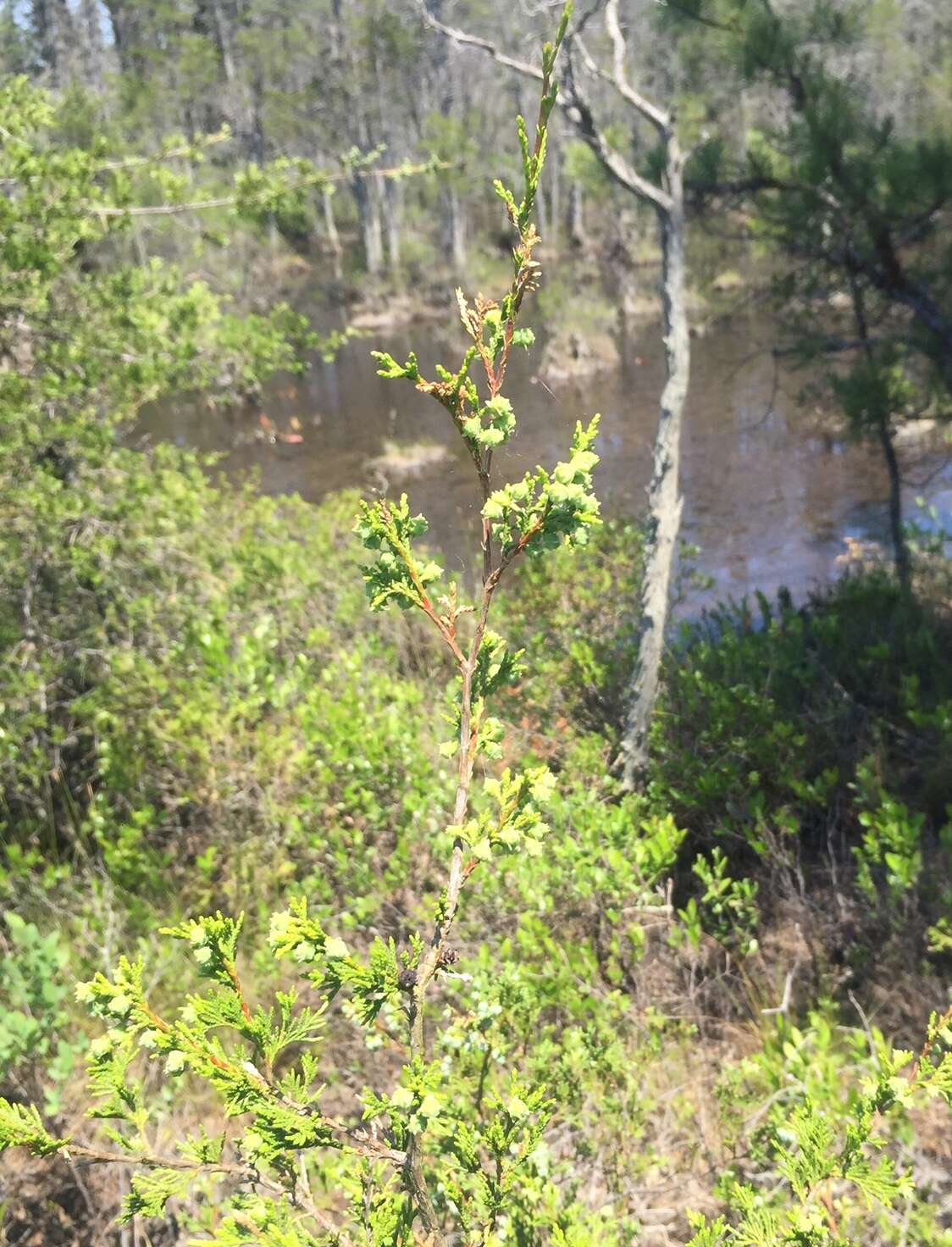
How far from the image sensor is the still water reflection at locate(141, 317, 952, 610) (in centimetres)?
981

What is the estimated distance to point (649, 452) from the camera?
12.5 metres

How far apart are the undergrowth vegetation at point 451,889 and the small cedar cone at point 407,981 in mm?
15

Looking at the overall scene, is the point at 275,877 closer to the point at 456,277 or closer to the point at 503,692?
the point at 503,692

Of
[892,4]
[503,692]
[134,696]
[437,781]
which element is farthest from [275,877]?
[892,4]

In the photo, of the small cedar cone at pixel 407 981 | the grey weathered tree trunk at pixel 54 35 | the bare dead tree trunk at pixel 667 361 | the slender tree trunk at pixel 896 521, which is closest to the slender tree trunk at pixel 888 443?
the slender tree trunk at pixel 896 521

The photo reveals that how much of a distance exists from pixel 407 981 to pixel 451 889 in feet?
0.46

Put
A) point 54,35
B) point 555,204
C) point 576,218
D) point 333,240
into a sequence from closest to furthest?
point 54,35 → point 576,218 → point 555,204 → point 333,240

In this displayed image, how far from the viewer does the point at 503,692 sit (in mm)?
5105

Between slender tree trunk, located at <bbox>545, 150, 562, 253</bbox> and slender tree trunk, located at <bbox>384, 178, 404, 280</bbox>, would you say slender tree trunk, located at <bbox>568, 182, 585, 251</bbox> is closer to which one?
slender tree trunk, located at <bbox>545, 150, 562, 253</bbox>

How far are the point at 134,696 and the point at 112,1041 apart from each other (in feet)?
11.0

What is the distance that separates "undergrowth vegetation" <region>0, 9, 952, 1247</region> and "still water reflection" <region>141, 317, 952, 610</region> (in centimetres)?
249

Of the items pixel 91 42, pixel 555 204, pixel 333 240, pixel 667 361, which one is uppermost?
pixel 91 42

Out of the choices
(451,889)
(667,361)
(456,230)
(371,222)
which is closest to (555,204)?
(456,230)

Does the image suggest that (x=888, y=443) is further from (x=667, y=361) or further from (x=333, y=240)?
(x=333, y=240)
